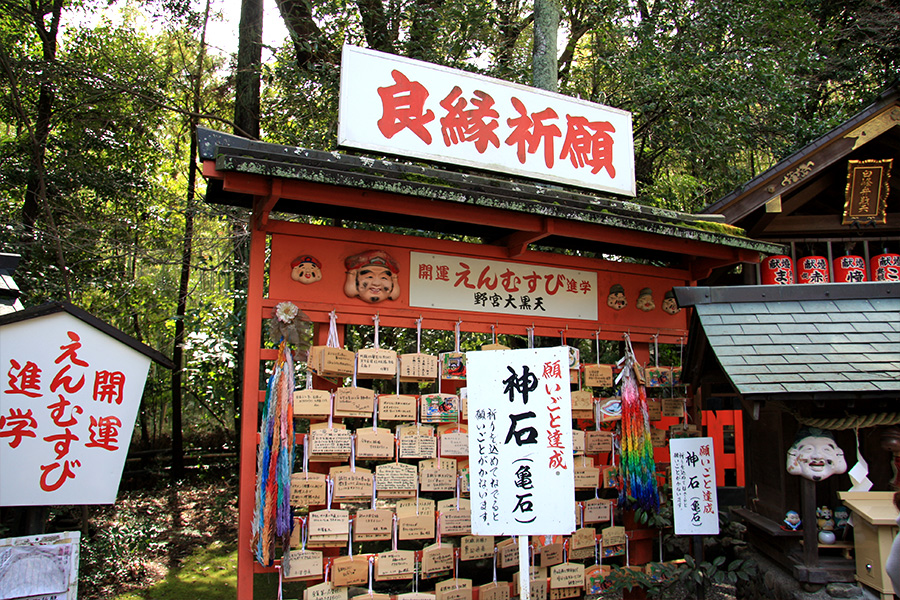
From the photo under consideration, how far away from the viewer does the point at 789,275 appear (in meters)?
6.93

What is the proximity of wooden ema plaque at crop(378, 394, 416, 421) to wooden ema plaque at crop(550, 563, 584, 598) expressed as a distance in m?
2.04

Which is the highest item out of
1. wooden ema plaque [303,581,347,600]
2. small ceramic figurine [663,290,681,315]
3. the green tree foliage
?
the green tree foliage

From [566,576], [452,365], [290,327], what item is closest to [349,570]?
[452,365]

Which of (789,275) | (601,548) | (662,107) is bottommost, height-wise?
(601,548)

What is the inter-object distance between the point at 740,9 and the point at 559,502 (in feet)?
30.2

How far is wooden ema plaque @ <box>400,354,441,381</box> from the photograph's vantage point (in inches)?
207

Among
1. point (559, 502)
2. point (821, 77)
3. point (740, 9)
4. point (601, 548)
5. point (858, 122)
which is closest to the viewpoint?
point (559, 502)

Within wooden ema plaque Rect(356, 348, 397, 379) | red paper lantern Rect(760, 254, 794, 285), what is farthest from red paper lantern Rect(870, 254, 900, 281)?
wooden ema plaque Rect(356, 348, 397, 379)

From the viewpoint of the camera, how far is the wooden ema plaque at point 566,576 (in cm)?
559


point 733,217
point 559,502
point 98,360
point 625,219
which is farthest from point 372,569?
point 733,217

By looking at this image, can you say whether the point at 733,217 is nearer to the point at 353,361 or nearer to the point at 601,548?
the point at 601,548

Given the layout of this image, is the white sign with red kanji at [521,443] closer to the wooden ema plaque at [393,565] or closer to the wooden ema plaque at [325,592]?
the wooden ema plaque at [393,565]

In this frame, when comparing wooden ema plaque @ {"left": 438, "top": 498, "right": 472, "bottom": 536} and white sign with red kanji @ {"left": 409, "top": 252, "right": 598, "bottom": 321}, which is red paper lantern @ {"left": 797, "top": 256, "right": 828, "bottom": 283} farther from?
wooden ema plaque @ {"left": 438, "top": 498, "right": 472, "bottom": 536}

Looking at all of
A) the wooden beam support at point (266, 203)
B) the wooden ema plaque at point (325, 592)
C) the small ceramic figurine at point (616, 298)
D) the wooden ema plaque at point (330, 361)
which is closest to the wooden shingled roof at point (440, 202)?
the wooden beam support at point (266, 203)
